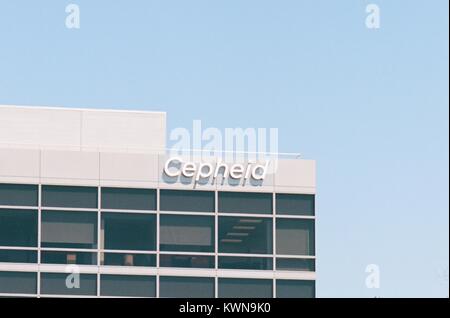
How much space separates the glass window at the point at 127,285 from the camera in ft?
255

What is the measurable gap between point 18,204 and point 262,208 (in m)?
15.2

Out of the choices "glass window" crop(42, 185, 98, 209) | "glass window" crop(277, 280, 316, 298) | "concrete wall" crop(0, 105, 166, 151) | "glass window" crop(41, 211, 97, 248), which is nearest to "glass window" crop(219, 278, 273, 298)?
"glass window" crop(277, 280, 316, 298)

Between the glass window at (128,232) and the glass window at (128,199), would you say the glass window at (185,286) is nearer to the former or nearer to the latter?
the glass window at (128,232)

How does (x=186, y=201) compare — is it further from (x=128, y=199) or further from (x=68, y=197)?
(x=68, y=197)

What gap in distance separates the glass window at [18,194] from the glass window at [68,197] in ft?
2.25

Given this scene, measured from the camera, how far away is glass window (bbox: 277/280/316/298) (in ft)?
264

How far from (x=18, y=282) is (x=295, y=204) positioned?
18095 millimetres

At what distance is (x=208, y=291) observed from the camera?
79.4 metres

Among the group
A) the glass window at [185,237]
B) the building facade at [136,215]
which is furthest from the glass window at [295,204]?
the glass window at [185,237]

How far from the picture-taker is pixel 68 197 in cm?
7956

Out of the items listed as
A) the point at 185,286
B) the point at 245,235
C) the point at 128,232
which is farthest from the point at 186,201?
the point at 185,286

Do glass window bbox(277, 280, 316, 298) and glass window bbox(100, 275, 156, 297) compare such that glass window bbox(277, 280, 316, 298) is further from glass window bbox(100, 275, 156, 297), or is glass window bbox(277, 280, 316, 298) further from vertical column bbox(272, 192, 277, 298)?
glass window bbox(100, 275, 156, 297)

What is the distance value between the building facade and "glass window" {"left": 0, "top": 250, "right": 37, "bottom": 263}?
6cm
